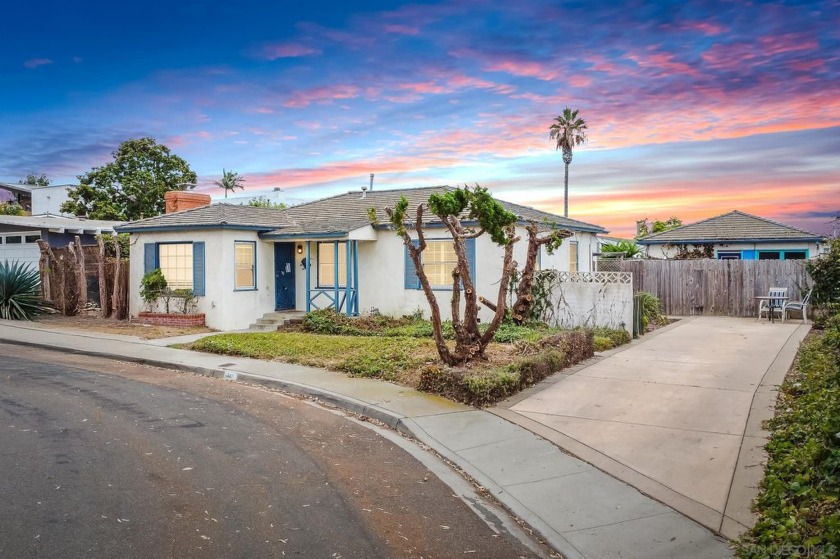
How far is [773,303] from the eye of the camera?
22375 mm

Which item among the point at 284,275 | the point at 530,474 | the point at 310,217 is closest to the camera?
the point at 530,474

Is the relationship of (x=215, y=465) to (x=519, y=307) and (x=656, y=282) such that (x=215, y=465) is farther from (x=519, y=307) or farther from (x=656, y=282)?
(x=656, y=282)

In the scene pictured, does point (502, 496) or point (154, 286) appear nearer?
point (502, 496)

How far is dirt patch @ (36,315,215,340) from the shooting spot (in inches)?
714

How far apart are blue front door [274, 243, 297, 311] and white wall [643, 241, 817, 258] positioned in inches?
686

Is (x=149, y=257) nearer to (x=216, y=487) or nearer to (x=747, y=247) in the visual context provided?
(x=216, y=487)

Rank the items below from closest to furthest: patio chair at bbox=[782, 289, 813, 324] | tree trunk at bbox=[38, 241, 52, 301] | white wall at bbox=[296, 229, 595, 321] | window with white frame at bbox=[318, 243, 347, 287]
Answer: white wall at bbox=[296, 229, 595, 321], window with white frame at bbox=[318, 243, 347, 287], patio chair at bbox=[782, 289, 813, 324], tree trunk at bbox=[38, 241, 52, 301]

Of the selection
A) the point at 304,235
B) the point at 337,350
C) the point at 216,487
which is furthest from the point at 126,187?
the point at 216,487

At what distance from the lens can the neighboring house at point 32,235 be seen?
84.1 ft

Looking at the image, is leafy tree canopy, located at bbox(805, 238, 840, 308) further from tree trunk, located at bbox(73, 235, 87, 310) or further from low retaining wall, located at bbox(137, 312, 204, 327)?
tree trunk, located at bbox(73, 235, 87, 310)

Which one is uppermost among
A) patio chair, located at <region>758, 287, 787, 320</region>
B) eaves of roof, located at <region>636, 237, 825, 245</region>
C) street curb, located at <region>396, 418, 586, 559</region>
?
eaves of roof, located at <region>636, 237, 825, 245</region>

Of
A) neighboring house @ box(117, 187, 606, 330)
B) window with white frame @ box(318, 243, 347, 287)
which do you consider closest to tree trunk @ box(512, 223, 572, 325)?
neighboring house @ box(117, 187, 606, 330)

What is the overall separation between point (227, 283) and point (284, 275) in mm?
2218

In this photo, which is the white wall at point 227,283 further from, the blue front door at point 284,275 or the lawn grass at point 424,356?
the lawn grass at point 424,356
